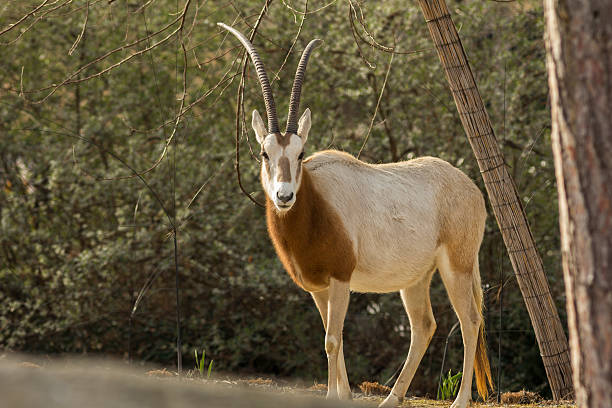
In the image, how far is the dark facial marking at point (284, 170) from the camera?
490 cm

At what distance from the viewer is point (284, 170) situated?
493cm

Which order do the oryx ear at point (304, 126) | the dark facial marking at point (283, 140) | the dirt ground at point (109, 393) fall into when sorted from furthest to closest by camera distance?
the oryx ear at point (304, 126) → the dark facial marking at point (283, 140) → the dirt ground at point (109, 393)

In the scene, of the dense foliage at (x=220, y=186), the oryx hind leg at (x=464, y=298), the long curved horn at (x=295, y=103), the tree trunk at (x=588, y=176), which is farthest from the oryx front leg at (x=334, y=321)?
the dense foliage at (x=220, y=186)

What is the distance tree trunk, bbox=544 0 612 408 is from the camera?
8.63 ft

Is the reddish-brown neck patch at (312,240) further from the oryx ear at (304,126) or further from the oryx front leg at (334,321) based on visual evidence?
the oryx ear at (304,126)

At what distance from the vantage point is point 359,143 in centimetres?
991

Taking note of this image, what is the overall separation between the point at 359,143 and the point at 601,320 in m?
7.37

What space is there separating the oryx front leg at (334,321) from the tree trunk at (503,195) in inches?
61.2

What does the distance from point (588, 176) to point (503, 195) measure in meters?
3.45

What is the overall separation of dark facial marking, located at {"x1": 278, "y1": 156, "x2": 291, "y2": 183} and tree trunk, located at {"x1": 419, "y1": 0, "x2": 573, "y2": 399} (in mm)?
1724

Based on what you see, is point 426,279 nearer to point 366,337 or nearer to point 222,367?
point 366,337

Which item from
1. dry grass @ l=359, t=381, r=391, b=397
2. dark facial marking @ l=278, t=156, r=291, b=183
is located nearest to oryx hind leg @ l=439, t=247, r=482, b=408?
dry grass @ l=359, t=381, r=391, b=397

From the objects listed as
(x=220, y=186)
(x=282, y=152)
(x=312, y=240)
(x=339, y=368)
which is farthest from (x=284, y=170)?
(x=220, y=186)

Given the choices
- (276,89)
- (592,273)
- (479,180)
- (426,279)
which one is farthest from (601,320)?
(276,89)
